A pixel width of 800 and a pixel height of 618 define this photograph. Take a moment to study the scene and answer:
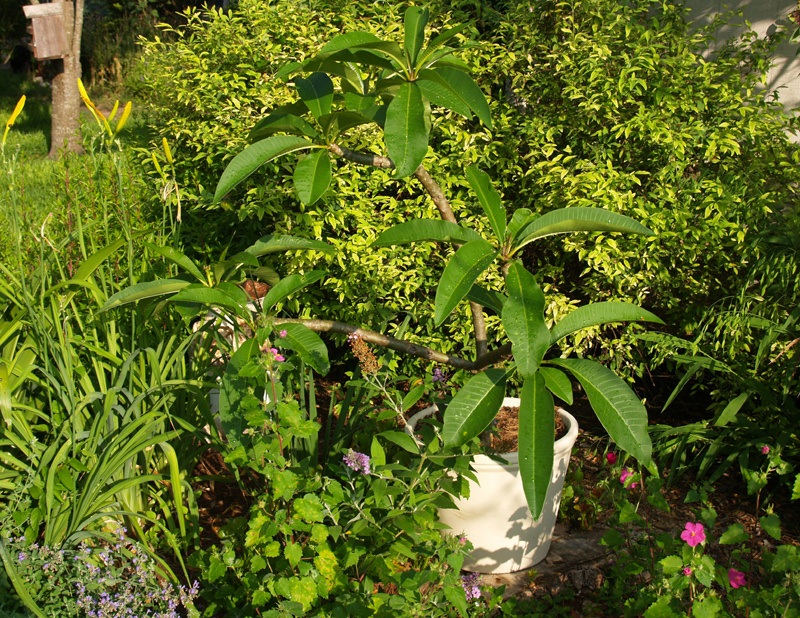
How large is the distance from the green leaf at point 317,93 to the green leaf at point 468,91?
0.34 meters

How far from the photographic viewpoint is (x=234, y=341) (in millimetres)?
2848

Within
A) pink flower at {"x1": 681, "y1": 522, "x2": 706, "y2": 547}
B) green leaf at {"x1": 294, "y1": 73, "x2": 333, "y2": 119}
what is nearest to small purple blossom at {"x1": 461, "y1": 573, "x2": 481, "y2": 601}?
pink flower at {"x1": 681, "y1": 522, "x2": 706, "y2": 547}

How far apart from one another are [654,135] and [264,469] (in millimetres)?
2317

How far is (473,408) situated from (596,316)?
44 centimetres

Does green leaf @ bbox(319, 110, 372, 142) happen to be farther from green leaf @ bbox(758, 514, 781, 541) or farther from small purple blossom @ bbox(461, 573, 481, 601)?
green leaf @ bbox(758, 514, 781, 541)

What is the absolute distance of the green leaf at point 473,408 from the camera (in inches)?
60.4

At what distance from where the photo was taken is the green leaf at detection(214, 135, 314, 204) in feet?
5.38

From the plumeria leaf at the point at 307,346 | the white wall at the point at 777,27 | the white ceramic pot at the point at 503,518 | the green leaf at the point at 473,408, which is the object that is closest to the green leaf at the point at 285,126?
the plumeria leaf at the point at 307,346

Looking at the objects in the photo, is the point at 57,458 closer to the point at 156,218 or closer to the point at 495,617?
the point at 495,617

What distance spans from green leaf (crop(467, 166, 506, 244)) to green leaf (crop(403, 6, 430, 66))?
1.17 feet

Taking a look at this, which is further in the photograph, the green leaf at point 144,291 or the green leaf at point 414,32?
the green leaf at point 144,291

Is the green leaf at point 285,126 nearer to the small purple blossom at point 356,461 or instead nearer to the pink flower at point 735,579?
the small purple blossom at point 356,461

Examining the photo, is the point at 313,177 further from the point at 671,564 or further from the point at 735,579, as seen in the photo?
the point at 735,579

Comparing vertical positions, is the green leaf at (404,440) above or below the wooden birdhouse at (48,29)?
below
